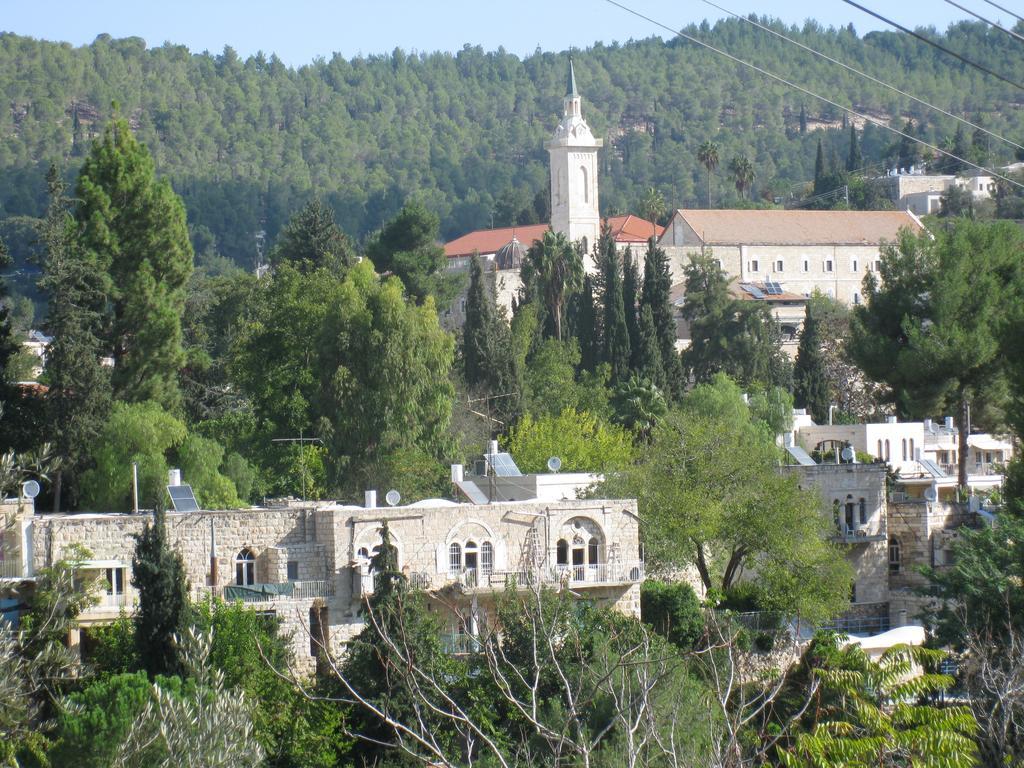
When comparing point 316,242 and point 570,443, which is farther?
point 316,242

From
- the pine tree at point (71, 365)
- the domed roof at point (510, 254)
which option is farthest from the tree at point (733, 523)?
the domed roof at point (510, 254)

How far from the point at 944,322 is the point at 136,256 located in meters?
22.3

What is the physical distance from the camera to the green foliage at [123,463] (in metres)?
37.9

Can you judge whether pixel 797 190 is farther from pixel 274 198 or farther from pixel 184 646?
pixel 184 646

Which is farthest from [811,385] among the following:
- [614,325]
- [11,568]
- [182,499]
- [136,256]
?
[11,568]

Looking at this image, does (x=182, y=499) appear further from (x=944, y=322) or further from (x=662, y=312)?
(x=662, y=312)

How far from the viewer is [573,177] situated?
106m

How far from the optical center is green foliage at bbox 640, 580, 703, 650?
31766 mm

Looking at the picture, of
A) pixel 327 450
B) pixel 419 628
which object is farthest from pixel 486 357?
pixel 419 628

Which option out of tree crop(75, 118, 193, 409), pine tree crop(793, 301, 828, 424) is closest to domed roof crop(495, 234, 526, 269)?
pine tree crop(793, 301, 828, 424)

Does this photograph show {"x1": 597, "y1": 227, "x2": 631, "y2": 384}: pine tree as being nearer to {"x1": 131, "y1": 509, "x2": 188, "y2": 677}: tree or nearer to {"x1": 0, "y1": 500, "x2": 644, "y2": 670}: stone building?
{"x1": 0, "y1": 500, "x2": 644, "y2": 670}: stone building

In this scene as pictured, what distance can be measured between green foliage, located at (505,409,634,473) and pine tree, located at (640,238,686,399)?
9.03 metres

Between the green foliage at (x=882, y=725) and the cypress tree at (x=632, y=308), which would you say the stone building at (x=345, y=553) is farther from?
the cypress tree at (x=632, y=308)

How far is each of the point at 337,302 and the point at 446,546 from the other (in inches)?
690
